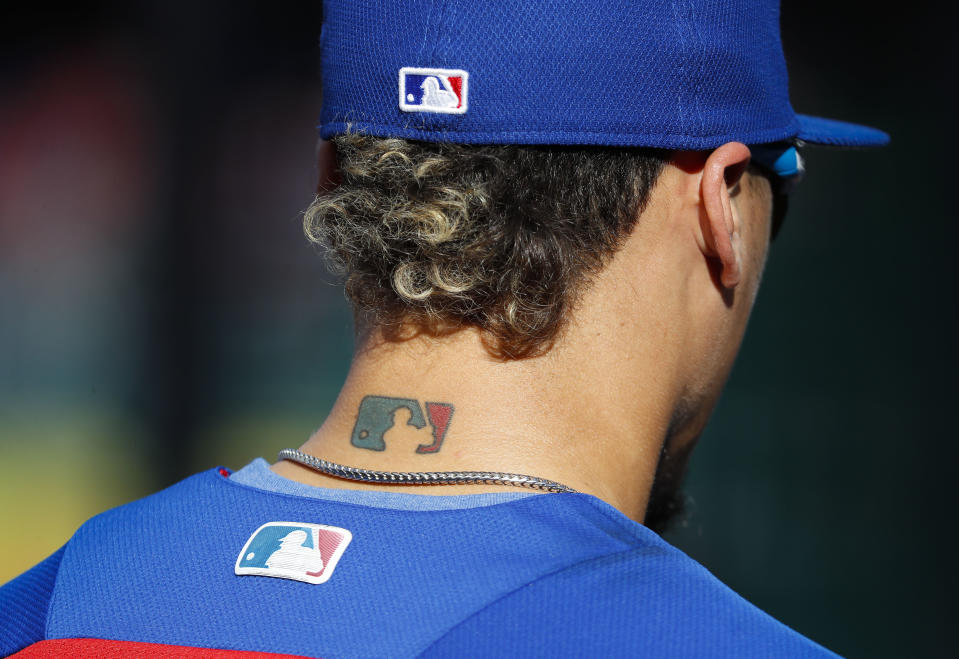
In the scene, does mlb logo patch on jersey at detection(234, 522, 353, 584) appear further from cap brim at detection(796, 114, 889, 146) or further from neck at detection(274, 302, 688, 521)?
cap brim at detection(796, 114, 889, 146)

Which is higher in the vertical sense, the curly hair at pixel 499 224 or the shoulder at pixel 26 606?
the curly hair at pixel 499 224

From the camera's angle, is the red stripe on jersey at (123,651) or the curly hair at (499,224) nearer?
the red stripe on jersey at (123,651)

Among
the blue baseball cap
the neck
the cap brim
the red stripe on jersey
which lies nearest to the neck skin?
the neck

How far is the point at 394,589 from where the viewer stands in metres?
0.95

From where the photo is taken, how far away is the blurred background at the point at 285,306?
11.3 feet

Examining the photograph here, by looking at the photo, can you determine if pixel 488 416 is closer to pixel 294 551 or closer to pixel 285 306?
pixel 294 551

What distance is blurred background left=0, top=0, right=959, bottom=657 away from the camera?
3.45 m

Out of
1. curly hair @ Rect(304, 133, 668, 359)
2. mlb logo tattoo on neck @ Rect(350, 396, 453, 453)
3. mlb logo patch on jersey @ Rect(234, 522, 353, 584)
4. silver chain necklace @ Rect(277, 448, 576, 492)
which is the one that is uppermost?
curly hair @ Rect(304, 133, 668, 359)

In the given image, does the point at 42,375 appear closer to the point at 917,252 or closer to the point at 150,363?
the point at 150,363

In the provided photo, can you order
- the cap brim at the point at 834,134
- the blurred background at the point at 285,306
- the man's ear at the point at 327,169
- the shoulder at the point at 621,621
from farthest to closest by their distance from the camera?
the blurred background at the point at 285,306
the cap brim at the point at 834,134
the man's ear at the point at 327,169
the shoulder at the point at 621,621

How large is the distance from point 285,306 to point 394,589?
9.42 feet

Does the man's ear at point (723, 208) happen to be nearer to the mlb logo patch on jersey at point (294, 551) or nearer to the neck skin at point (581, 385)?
the neck skin at point (581, 385)

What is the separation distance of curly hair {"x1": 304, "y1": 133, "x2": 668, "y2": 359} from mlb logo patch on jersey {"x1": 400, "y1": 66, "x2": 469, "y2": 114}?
0.17 ft

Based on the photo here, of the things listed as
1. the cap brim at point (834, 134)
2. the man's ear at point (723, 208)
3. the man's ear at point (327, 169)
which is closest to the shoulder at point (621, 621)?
the man's ear at point (723, 208)
